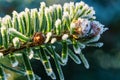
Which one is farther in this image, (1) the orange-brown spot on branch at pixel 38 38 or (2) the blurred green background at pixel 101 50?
(2) the blurred green background at pixel 101 50

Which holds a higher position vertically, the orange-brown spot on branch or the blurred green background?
the blurred green background

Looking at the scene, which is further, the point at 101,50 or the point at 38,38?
the point at 101,50

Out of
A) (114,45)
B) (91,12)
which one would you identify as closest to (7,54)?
(91,12)

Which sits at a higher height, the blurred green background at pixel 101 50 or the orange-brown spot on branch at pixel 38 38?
the blurred green background at pixel 101 50

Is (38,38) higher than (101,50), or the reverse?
(101,50)

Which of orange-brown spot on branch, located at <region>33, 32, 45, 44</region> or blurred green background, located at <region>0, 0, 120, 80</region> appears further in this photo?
blurred green background, located at <region>0, 0, 120, 80</region>
